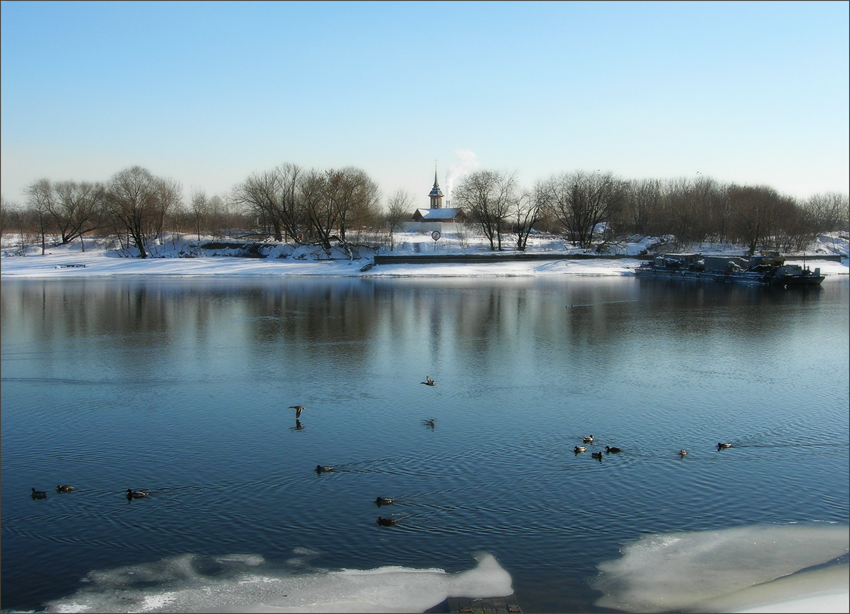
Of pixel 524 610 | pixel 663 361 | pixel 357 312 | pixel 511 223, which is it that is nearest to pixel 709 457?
pixel 524 610

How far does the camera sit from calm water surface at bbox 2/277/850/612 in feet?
31.5

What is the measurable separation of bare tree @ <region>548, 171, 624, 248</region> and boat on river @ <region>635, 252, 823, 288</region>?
12.9 meters

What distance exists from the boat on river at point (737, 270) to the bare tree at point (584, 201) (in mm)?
12888

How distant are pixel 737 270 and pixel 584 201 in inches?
918

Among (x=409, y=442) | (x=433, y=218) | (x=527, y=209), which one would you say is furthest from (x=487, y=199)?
(x=409, y=442)

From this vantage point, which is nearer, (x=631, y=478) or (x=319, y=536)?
(x=319, y=536)

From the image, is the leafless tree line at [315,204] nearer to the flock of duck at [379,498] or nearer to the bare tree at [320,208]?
the bare tree at [320,208]

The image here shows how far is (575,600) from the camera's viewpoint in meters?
8.16

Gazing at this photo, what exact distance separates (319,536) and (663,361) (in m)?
14.6

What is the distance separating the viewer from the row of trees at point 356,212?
231 ft

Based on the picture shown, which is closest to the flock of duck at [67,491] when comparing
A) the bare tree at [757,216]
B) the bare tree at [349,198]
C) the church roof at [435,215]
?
the bare tree at [349,198]

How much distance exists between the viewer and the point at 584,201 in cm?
7769

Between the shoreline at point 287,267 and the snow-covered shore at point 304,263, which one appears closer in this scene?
the shoreline at point 287,267

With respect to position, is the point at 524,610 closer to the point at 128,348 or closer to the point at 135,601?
the point at 135,601
